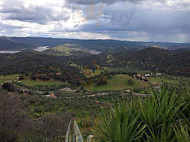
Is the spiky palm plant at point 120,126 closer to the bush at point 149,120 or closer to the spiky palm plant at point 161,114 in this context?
the bush at point 149,120

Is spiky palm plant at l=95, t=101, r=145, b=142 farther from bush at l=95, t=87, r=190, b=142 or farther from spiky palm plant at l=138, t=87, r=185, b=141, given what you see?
spiky palm plant at l=138, t=87, r=185, b=141

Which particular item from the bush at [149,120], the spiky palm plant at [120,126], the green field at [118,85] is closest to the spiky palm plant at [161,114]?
the bush at [149,120]

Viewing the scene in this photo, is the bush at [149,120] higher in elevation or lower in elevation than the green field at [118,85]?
higher

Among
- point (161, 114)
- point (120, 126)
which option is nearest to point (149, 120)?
point (161, 114)

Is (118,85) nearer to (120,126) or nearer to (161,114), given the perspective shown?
(120,126)

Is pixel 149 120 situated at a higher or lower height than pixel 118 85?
higher

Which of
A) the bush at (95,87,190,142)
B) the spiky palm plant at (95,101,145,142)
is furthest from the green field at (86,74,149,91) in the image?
the bush at (95,87,190,142)

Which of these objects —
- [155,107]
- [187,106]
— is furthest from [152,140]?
[187,106]

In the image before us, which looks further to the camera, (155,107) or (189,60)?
(189,60)

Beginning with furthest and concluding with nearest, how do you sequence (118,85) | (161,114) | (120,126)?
(118,85) → (120,126) → (161,114)

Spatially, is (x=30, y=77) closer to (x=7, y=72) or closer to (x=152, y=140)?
(x=7, y=72)

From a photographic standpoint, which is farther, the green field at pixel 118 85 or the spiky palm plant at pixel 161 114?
the green field at pixel 118 85
